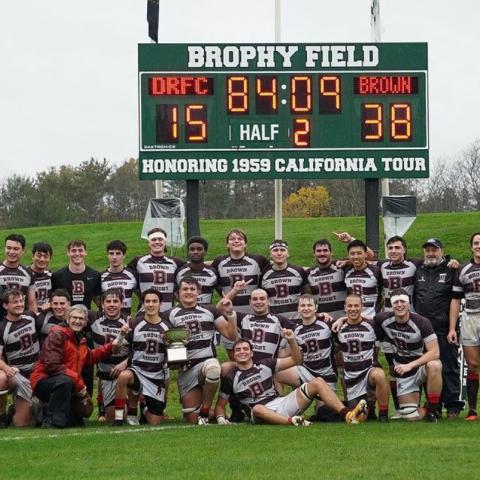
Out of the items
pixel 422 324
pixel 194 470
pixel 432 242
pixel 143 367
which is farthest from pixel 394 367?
pixel 194 470

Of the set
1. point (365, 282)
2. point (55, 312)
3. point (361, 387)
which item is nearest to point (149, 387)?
point (55, 312)

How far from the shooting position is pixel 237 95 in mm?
16797

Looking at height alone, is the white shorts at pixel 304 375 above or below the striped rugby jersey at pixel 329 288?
below

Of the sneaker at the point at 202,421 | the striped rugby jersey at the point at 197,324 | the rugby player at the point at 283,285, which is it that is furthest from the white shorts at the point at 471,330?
the sneaker at the point at 202,421

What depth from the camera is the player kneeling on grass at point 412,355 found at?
1180 cm

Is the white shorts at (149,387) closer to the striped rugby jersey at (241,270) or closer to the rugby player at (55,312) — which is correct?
the rugby player at (55,312)

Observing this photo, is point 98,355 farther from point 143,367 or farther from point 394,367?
point 394,367

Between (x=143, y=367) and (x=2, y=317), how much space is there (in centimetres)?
163

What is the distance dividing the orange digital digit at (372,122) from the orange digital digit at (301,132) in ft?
2.65

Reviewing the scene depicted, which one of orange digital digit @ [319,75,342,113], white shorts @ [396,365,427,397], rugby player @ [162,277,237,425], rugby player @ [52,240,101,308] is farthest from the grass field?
orange digital digit @ [319,75,342,113]

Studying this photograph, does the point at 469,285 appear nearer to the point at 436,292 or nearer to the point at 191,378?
the point at 436,292

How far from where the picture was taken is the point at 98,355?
1209 centimetres

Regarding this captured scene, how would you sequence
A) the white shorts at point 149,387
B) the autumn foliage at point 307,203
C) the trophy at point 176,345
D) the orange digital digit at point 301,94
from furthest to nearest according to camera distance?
1. the autumn foliage at point 307,203
2. the orange digital digit at point 301,94
3. the white shorts at point 149,387
4. the trophy at point 176,345

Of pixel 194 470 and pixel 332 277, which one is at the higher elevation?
pixel 332 277
